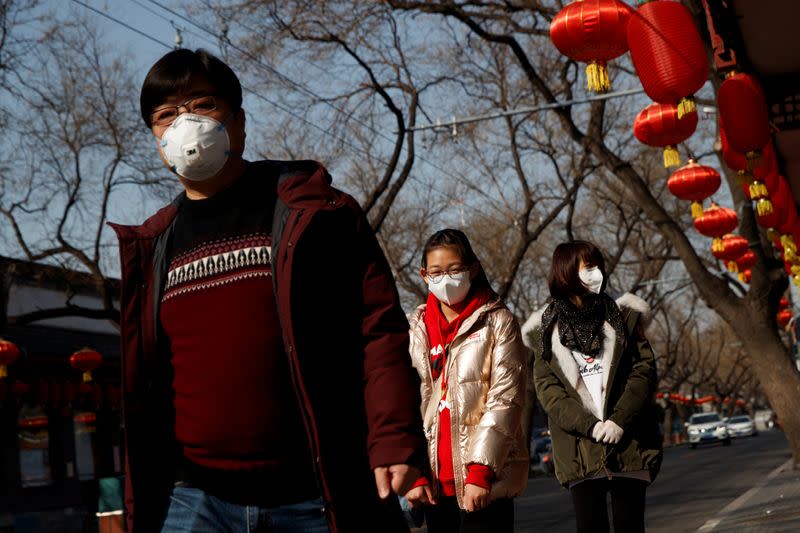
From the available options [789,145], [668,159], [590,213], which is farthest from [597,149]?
[590,213]

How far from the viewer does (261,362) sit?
8.17ft

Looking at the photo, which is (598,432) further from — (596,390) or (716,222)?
(716,222)

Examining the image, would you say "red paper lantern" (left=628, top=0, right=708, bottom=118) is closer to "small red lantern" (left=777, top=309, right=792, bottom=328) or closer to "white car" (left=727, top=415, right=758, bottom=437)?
"small red lantern" (left=777, top=309, right=792, bottom=328)

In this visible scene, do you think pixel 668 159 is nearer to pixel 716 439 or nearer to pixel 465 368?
pixel 465 368

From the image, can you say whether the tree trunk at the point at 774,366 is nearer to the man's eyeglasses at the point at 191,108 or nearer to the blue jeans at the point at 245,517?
the man's eyeglasses at the point at 191,108

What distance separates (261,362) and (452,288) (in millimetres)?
2020

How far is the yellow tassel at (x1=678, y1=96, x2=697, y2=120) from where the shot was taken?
794cm

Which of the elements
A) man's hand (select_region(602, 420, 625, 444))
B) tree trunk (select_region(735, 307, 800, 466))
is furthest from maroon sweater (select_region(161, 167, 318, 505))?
tree trunk (select_region(735, 307, 800, 466))

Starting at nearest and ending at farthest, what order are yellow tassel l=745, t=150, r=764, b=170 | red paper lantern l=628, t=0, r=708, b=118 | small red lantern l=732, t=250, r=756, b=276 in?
red paper lantern l=628, t=0, r=708, b=118, yellow tassel l=745, t=150, r=764, b=170, small red lantern l=732, t=250, r=756, b=276

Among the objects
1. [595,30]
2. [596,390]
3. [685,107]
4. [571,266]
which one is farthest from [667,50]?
[596,390]

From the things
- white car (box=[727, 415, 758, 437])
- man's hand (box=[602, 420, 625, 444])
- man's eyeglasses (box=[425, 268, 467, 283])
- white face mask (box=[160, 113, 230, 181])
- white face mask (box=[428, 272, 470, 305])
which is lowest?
white car (box=[727, 415, 758, 437])

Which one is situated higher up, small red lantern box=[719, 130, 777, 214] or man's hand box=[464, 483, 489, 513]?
small red lantern box=[719, 130, 777, 214]

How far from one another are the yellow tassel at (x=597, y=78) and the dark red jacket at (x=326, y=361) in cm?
551

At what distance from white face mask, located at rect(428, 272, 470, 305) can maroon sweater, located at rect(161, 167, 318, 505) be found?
1.85m
